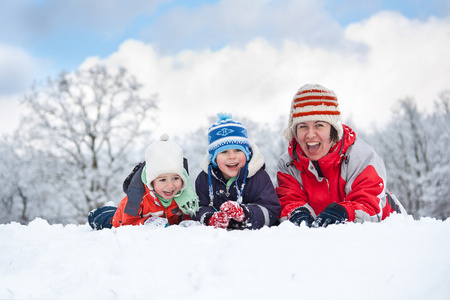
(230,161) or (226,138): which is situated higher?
(226,138)

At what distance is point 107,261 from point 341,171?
2.61 metres

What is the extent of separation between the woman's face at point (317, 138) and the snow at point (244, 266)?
1203 mm

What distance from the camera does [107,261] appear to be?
2.09m

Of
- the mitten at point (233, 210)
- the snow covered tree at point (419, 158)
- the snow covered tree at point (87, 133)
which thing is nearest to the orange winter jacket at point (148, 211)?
the mitten at point (233, 210)

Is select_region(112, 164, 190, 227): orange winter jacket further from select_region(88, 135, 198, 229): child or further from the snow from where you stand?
the snow

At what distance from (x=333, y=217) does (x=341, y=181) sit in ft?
2.39

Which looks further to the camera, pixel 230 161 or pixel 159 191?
pixel 159 191

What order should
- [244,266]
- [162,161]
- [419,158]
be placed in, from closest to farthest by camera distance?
[244,266] → [162,161] → [419,158]

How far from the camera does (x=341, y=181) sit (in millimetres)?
3619

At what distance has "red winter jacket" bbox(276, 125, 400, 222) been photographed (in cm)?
326

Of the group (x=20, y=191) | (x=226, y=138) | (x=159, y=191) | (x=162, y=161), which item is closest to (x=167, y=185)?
(x=159, y=191)

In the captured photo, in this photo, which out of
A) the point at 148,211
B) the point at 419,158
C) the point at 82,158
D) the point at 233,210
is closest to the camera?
the point at 233,210

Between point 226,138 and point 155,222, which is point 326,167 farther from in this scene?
point 155,222

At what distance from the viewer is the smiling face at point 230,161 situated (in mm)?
3775
